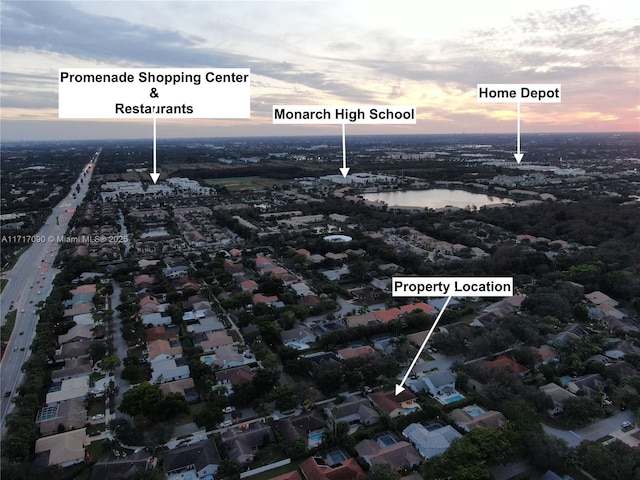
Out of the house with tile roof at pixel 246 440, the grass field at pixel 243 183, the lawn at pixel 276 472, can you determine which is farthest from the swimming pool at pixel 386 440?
the grass field at pixel 243 183

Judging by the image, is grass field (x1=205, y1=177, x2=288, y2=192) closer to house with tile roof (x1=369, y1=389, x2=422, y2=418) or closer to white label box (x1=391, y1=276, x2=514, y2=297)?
house with tile roof (x1=369, y1=389, x2=422, y2=418)

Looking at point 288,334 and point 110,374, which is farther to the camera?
point 288,334

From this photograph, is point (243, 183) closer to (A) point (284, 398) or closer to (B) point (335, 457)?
(A) point (284, 398)

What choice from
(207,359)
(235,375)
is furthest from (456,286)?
(207,359)

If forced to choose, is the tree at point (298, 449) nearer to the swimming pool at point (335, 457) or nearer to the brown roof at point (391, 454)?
the swimming pool at point (335, 457)

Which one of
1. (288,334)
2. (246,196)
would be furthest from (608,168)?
(288,334)

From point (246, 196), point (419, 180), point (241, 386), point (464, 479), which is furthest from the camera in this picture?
point (419, 180)

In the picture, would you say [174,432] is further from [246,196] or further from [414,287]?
[246,196]
